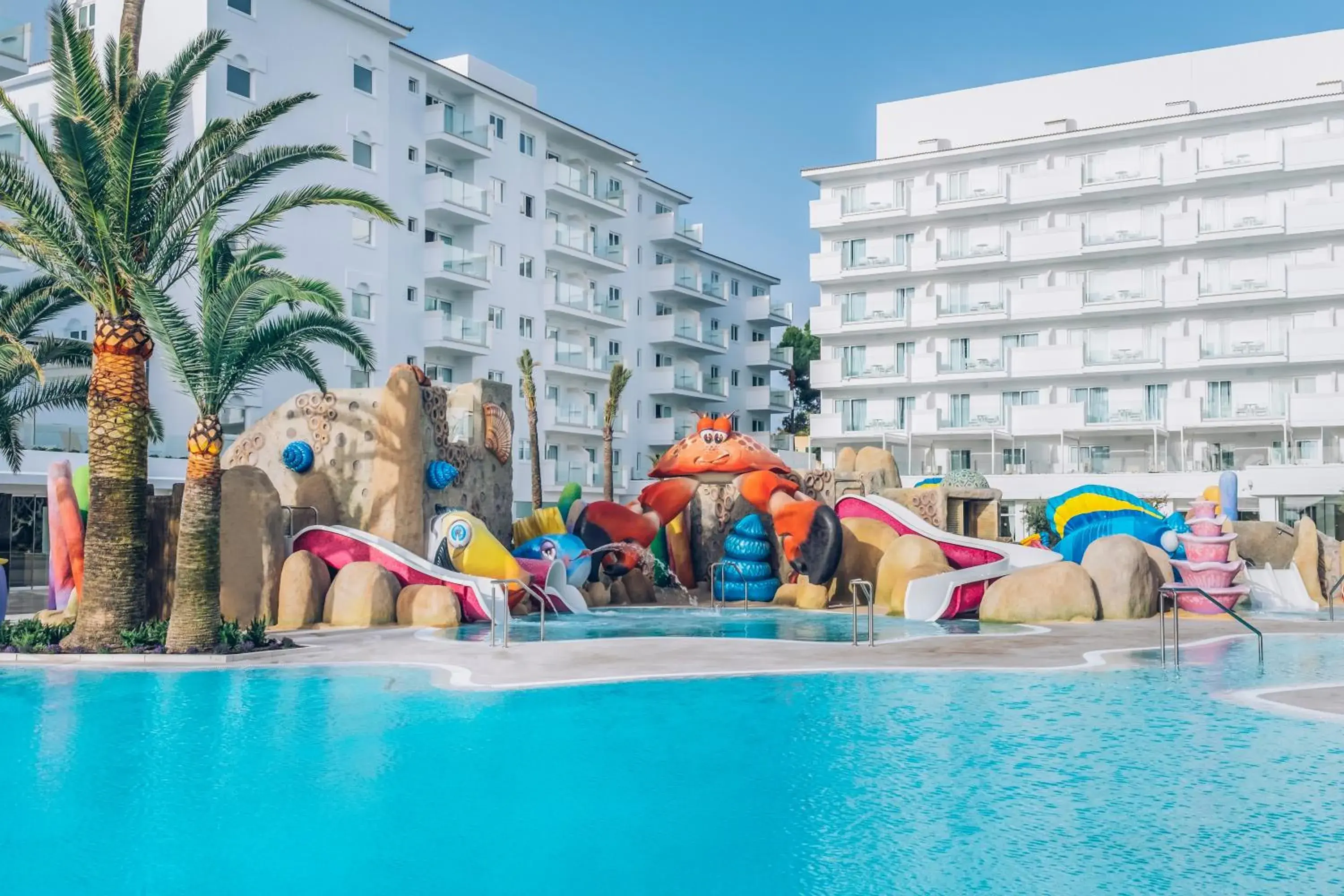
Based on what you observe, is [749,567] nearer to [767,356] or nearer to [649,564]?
[649,564]

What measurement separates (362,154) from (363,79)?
265cm

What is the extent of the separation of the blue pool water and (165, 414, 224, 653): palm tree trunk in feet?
8.55

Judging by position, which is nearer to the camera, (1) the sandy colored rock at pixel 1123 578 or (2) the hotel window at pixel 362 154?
(1) the sandy colored rock at pixel 1123 578

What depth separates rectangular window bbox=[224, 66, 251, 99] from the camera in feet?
120

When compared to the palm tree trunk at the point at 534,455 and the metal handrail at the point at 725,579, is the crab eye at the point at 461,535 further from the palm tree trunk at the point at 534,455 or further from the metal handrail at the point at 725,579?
the palm tree trunk at the point at 534,455

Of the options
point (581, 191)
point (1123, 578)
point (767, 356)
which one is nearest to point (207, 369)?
point (1123, 578)

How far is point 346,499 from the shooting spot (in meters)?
23.9

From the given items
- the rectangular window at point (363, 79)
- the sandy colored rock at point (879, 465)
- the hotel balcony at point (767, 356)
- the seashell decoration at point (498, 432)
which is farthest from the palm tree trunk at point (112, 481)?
the hotel balcony at point (767, 356)

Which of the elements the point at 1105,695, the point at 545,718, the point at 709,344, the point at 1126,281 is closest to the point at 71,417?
the point at 545,718

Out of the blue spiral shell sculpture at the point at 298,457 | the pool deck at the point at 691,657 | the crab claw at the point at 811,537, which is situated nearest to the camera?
the pool deck at the point at 691,657

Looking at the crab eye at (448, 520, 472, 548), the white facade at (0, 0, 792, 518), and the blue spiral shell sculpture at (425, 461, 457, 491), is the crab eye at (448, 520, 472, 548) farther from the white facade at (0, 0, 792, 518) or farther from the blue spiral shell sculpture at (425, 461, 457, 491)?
the white facade at (0, 0, 792, 518)

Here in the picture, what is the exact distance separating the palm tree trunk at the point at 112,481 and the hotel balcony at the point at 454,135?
30.8 m

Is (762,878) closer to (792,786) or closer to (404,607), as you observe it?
(792,786)

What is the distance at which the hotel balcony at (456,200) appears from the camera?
1791 inches
